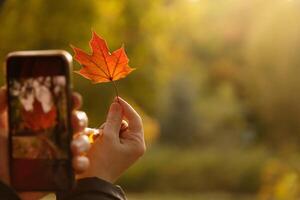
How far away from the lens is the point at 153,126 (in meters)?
13.4

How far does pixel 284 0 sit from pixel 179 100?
3557 mm

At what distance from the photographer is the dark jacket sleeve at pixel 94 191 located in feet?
2.91

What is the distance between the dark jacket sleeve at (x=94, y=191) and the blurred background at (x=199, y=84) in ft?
17.8

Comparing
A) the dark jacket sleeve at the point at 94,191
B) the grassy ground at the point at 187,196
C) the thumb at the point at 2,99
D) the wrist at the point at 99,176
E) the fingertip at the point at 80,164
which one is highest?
the thumb at the point at 2,99


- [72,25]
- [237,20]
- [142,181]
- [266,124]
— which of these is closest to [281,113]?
[266,124]

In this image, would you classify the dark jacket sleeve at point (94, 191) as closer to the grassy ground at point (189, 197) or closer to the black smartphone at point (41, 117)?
the black smartphone at point (41, 117)

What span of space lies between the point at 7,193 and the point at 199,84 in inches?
549

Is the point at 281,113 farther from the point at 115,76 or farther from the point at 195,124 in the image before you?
the point at 115,76

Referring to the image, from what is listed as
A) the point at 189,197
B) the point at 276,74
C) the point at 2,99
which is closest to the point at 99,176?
the point at 2,99

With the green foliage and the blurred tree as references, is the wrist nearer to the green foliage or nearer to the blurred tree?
the blurred tree

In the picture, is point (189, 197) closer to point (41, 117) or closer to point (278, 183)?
point (278, 183)

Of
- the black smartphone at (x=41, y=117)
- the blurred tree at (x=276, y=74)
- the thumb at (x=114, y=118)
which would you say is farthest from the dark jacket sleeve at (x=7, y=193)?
the blurred tree at (x=276, y=74)

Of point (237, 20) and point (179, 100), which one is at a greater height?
point (237, 20)

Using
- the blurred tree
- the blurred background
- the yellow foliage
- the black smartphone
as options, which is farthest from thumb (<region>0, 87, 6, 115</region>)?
the blurred tree
